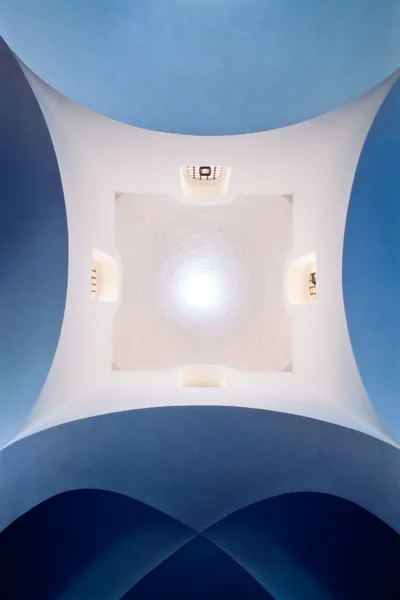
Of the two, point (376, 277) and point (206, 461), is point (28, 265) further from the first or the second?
point (376, 277)

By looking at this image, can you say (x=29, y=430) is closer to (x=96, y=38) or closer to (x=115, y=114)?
(x=115, y=114)

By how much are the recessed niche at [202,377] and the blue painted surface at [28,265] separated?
8.36 feet

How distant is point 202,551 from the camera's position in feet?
19.3

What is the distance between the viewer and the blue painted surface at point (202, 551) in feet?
18.7

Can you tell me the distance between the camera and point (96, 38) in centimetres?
495

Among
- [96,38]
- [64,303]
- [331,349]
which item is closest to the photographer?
[96,38]

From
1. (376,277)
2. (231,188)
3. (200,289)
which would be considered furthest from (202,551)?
(231,188)

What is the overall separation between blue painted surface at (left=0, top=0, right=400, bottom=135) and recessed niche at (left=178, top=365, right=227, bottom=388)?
410 centimetres

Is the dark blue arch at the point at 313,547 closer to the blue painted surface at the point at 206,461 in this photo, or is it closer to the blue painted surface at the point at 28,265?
the blue painted surface at the point at 206,461

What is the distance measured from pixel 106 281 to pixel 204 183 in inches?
94.3

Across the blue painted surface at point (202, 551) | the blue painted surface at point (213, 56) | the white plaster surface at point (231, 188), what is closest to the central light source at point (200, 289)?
the white plaster surface at point (231, 188)

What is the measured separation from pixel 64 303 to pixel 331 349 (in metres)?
3.43

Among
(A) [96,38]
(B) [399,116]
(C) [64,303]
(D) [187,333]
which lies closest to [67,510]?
(C) [64,303]

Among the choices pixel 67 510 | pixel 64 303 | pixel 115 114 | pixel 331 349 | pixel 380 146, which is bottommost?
pixel 67 510
